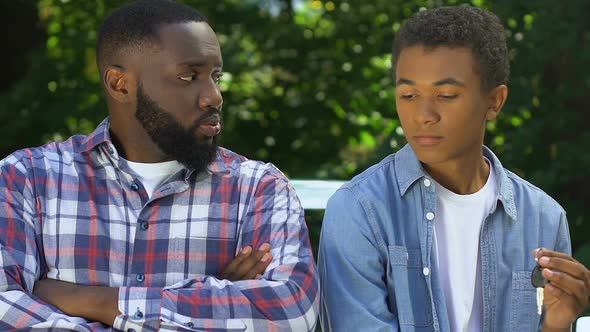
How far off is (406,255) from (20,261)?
3.43ft

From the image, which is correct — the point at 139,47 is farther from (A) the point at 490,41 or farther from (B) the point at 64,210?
(A) the point at 490,41

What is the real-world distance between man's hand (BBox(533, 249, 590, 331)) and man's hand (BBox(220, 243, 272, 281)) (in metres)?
→ 0.71

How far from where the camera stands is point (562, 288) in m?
2.70

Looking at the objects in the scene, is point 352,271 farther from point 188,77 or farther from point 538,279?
point 188,77

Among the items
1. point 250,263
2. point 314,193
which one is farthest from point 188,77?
point 314,193

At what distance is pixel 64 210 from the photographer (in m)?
2.88

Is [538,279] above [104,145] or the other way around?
the other way around

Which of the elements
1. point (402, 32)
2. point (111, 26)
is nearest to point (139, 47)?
point (111, 26)

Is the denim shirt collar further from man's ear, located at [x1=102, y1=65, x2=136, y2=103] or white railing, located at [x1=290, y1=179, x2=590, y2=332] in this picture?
man's ear, located at [x1=102, y1=65, x2=136, y2=103]

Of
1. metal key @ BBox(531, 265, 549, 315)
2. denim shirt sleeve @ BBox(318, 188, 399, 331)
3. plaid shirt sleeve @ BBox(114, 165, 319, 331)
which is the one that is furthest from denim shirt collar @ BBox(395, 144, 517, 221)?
plaid shirt sleeve @ BBox(114, 165, 319, 331)

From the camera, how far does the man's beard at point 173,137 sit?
9.64 ft

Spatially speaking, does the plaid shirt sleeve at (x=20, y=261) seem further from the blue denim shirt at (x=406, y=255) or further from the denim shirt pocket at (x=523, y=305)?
the denim shirt pocket at (x=523, y=305)

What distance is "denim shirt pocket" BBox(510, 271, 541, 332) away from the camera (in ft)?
9.52

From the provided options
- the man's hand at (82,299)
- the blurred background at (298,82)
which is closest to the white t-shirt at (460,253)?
the man's hand at (82,299)
